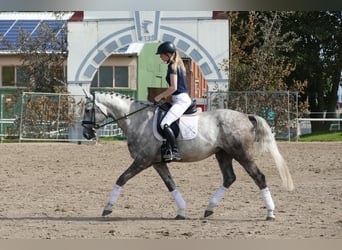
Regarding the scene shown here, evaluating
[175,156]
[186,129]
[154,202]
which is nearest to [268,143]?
[186,129]

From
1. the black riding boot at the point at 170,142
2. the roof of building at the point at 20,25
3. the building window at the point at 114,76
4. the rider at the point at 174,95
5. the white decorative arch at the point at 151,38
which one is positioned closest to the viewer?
the rider at the point at 174,95

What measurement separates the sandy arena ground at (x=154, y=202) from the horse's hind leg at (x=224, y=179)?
0.54 feet

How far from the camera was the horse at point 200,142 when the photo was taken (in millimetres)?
7832

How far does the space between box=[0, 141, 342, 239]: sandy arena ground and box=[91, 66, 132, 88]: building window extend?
17.1m

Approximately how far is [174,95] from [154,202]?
97.0 inches

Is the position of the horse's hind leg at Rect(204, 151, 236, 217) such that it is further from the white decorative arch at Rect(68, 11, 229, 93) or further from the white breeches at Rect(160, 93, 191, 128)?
the white decorative arch at Rect(68, 11, 229, 93)

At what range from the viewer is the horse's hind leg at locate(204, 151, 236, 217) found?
7953mm

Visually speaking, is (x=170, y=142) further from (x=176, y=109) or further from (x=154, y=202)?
(x=154, y=202)

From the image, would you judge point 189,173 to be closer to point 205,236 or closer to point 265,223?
point 265,223

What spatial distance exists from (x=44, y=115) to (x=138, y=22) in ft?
17.8

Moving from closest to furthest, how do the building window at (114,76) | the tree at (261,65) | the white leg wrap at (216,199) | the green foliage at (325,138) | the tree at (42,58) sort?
the white leg wrap at (216,199)
the green foliage at (325,138)
the tree at (261,65)
the tree at (42,58)
the building window at (114,76)

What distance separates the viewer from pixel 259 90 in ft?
92.4

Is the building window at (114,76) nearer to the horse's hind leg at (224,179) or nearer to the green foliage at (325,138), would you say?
the green foliage at (325,138)

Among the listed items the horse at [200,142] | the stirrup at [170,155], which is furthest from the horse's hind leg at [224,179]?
the stirrup at [170,155]
